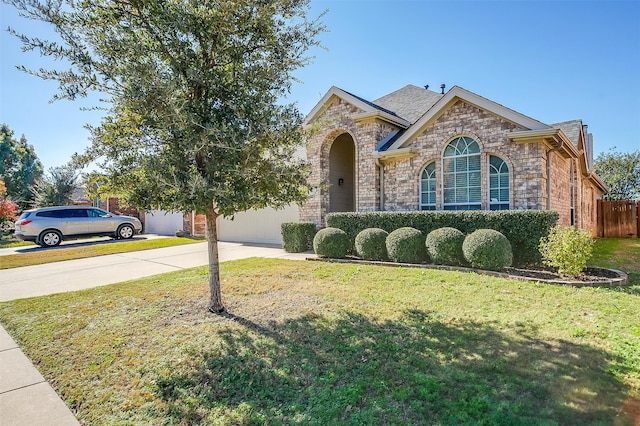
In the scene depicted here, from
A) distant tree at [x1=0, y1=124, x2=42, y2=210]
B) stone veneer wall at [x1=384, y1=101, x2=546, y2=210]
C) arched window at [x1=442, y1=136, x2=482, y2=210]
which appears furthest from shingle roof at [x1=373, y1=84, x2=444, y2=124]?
distant tree at [x1=0, y1=124, x2=42, y2=210]

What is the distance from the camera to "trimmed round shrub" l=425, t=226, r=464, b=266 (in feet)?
25.9

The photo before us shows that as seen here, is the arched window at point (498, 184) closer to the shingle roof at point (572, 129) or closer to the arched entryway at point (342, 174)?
the shingle roof at point (572, 129)

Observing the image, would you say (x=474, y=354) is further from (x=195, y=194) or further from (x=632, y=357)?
(x=195, y=194)

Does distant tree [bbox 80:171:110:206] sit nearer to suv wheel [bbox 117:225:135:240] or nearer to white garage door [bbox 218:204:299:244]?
white garage door [bbox 218:204:299:244]

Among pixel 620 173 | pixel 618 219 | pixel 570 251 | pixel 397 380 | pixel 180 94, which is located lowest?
pixel 397 380

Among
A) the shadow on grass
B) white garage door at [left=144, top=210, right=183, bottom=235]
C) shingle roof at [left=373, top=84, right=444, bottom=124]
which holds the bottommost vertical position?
the shadow on grass

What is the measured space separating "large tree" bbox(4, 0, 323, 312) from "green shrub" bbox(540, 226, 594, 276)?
19.3 feet

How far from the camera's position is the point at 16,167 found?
3091 centimetres

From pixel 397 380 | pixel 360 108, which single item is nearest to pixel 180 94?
pixel 397 380

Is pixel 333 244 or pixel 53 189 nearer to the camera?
pixel 333 244

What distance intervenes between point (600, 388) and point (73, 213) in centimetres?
1922

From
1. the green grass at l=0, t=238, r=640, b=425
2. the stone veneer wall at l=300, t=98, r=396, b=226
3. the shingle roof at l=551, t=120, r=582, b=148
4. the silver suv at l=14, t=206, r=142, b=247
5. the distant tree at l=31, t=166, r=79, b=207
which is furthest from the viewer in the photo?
the distant tree at l=31, t=166, r=79, b=207

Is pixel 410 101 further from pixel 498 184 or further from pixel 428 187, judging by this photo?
pixel 498 184

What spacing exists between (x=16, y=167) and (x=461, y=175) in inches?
1533
